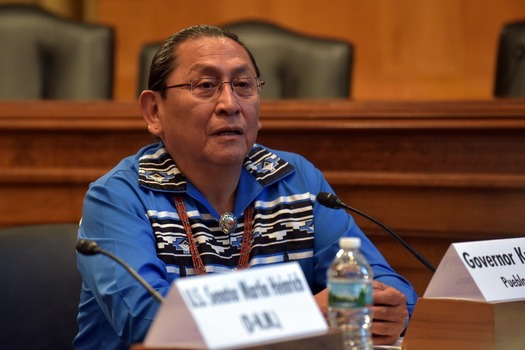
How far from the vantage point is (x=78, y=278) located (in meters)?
2.16

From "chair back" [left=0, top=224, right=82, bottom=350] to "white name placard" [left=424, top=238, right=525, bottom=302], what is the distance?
893 mm

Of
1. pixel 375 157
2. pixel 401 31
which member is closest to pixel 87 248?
pixel 375 157

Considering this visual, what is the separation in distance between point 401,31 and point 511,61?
1.41 metres

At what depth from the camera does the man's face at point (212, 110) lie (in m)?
2.11

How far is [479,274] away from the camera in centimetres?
155

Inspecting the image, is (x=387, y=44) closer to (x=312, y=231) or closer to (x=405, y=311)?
(x=312, y=231)

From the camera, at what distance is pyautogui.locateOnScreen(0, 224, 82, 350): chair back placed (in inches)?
81.1

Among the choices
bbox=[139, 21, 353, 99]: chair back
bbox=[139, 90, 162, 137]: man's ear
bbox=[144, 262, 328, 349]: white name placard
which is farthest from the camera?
bbox=[139, 21, 353, 99]: chair back

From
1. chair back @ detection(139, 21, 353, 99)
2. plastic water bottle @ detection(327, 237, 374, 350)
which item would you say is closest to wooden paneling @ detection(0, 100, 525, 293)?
chair back @ detection(139, 21, 353, 99)

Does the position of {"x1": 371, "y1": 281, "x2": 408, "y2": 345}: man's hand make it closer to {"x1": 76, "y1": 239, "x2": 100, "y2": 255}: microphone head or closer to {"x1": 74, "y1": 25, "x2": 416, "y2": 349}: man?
{"x1": 74, "y1": 25, "x2": 416, "y2": 349}: man

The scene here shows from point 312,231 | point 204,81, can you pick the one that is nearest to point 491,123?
point 312,231

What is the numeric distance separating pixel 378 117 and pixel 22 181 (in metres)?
1.09

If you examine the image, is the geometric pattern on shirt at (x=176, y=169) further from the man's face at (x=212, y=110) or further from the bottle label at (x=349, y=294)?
the bottle label at (x=349, y=294)

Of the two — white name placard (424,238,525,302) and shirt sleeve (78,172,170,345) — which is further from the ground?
white name placard (424,238,525,302)
